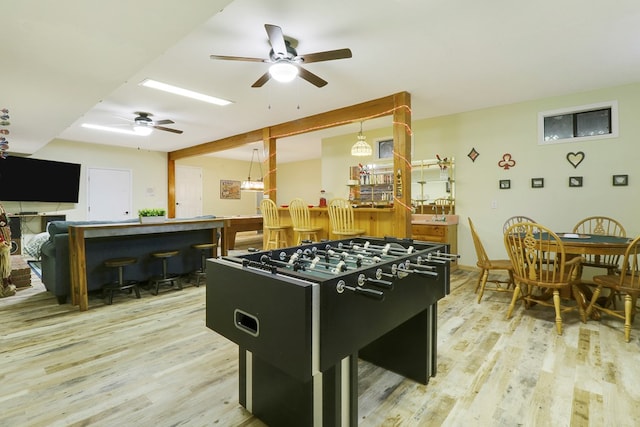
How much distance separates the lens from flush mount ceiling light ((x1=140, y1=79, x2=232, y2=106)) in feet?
12.8

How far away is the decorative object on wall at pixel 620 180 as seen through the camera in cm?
392

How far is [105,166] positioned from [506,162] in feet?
29.5

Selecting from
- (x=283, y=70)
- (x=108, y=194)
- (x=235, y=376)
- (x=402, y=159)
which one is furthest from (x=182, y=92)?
(x=108, y=194)

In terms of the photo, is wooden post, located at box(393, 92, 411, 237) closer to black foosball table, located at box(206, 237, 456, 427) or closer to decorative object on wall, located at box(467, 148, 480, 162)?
decorative object on wall, located at box(467, 148, 480, 162)

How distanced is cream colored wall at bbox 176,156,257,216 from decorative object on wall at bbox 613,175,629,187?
31.0 ft

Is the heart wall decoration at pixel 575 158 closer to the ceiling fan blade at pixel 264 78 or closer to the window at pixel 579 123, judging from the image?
the window at pixel 579 123

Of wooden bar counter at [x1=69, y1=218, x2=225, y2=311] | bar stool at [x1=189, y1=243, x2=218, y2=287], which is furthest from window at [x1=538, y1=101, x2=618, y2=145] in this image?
wooden bar counter at [x1=69, y1=218, x2=225, y2=311]

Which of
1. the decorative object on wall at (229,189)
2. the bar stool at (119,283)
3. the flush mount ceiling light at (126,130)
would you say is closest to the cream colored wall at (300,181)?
the decorative object on wall at (229,189)

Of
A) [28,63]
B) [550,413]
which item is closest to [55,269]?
[28,63]

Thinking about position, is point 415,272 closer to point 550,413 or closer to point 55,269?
point 550,413

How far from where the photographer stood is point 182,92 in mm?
4219

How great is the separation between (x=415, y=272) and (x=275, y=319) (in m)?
0.82

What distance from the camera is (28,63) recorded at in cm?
251

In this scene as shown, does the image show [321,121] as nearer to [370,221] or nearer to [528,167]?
[370,221]
